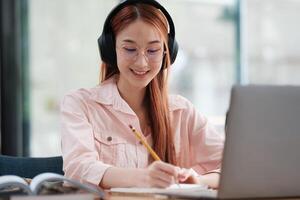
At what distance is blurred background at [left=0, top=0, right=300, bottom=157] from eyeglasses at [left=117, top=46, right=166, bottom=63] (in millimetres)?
1851

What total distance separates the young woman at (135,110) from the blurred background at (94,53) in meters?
1.71

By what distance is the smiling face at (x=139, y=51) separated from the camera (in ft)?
5.48

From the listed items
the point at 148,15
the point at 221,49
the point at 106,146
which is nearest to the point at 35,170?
the point at 106,146

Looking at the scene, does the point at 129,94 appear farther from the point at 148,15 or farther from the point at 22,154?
the point at 22,154

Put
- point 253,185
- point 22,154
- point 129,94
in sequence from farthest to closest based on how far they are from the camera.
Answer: point 22,154 < point 129,94 < point 253,185

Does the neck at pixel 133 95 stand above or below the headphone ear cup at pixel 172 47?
below

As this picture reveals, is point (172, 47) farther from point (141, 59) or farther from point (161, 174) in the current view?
point (161, 174)

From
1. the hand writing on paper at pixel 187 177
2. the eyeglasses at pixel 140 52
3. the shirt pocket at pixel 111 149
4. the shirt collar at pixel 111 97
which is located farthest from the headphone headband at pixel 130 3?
the hand writing on paper at pixel 187 177

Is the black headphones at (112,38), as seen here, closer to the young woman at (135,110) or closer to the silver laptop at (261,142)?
the young woman at (135,110)

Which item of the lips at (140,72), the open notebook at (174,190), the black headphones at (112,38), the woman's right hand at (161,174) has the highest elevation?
the black headphones at (112,38)

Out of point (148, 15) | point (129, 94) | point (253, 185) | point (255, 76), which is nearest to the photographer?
point (253, 185)

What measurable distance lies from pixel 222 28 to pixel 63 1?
3.81ft

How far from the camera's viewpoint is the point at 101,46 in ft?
5.64

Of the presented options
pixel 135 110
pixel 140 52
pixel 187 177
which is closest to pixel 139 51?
pixel 140 52
